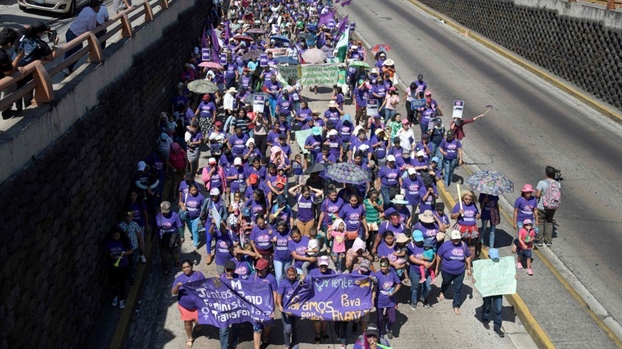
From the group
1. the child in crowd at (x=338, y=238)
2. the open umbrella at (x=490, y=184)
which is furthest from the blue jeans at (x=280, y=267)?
the open umbrella at (x=490, y=184)

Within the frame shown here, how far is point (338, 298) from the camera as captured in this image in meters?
11.6

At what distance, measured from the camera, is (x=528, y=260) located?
14.2m

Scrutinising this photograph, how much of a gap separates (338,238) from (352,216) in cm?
73

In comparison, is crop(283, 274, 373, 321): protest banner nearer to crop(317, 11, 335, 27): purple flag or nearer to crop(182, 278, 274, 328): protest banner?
crop(182, 278, 274, 328): protest banner

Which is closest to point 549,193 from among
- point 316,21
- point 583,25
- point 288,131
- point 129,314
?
point 288,131

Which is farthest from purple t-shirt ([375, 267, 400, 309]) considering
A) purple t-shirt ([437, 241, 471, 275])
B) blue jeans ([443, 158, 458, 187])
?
blue jeans ([443, 158, 458, 187])

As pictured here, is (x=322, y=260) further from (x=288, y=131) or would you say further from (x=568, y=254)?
(x=288, y=131)

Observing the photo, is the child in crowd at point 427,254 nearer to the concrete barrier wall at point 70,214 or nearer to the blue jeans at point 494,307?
the blue jeans at point 494,307

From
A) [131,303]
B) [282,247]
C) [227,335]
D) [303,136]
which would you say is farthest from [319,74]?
[227,335]

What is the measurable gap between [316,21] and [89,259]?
26.9 m

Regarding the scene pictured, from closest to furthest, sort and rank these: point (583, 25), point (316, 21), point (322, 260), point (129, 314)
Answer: point (322, 260) < point (129, 314) < point (583, 25) < point (316, 21)

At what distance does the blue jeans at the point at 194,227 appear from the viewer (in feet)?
48.4

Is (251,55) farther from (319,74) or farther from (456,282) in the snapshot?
(456,282)

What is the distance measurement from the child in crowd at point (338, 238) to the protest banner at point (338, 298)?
178 cm
